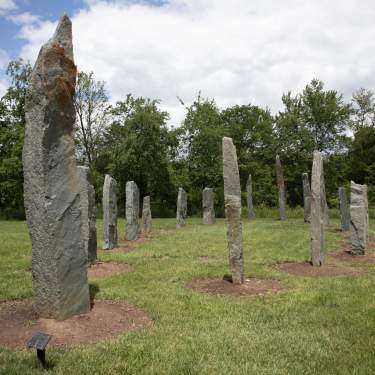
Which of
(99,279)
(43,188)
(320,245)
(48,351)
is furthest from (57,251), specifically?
(320,245)

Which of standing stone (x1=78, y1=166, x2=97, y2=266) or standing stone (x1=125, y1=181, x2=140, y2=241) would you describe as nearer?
standing stone (x1=78, y1=166, x2=97, y2=266)

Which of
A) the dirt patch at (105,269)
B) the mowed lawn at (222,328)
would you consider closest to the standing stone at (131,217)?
the dirt patch at (105,269)

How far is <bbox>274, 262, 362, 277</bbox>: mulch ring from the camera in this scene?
9.56 m

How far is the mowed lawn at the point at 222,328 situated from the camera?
479 cm

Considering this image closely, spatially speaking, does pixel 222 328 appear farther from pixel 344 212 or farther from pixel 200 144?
pixel 200 144

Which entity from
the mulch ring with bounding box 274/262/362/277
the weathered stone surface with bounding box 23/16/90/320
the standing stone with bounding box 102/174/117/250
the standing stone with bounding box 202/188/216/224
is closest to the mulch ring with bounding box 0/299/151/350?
the weathered stone surface with bounding box 23/16/90/320

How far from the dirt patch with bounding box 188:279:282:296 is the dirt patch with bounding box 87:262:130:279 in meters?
2.09

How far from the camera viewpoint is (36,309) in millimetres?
6172

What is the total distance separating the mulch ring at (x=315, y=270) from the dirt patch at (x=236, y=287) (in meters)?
1.14

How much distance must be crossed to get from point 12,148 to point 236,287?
2778 centimetres

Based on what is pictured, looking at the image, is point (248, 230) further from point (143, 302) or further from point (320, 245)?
Result: point (143, 302)

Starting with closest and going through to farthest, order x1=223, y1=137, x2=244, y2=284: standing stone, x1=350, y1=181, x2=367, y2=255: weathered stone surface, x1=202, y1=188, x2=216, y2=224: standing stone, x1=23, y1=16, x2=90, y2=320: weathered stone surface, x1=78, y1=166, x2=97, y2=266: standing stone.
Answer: x1=23, y1=16, x2=90, y2=320: weathered stone surface → x1=223, y1=137, x2=244, y2=284: standing stone → x1=78, y1=166, x2=97, y2=266: standing stone → x1=350, y1=181, x2=367, y2=255: weathered stone surface → x1=202, y1=188, x2=216, y2=224: standing stone

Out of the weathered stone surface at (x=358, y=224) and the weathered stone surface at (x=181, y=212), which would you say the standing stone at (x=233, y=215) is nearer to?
the weathered stone surface at (x=358, y=224)

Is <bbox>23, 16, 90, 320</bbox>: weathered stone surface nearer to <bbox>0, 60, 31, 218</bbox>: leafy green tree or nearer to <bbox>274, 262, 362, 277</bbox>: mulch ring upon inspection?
<bbox>274, 262, 362, 277</bbox>: mulch ring
